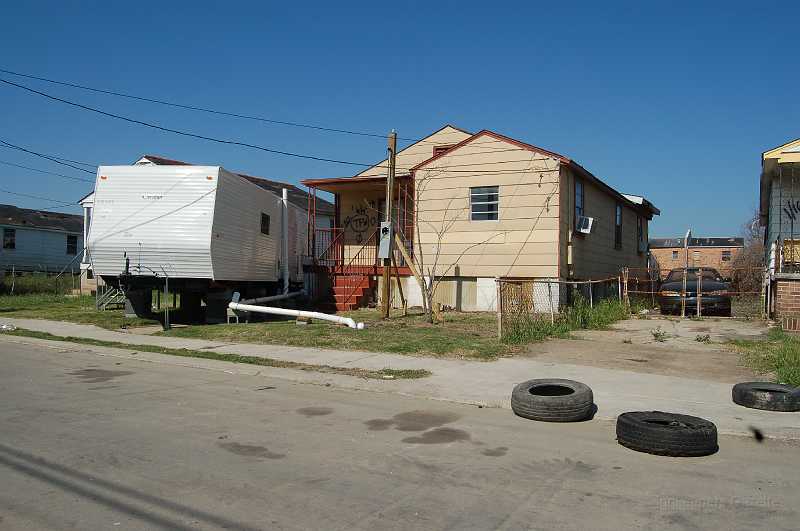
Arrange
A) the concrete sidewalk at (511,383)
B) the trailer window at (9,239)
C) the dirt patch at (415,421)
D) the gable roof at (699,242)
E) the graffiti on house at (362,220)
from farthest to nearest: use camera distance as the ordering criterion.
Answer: the gable roof at (699,242)
the trailer window at (9,239)
the graffiti on house at (362,220)
the concrete sidewalk at (511,383)
the dirt patch at (415,421)

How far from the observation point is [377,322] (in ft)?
55.9

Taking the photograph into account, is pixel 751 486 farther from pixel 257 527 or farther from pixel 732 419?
pixel 257 527

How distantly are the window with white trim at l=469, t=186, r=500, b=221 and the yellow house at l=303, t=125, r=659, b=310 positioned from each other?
31 mm

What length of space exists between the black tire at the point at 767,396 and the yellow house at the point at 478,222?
10.9m

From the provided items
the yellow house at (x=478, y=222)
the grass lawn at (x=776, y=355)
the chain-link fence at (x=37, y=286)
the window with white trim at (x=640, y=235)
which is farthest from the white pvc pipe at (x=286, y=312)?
the window with white trim at (x=640, y=235)

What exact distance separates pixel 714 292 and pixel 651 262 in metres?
20.5

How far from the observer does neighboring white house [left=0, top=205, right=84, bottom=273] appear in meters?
42.4

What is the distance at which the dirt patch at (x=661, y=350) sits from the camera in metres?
10.4

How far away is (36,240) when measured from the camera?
44.0 metres

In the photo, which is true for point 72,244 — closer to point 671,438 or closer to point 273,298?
point 273,298

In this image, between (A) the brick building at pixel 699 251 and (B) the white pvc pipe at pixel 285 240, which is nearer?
(B) the white pvc pipe at pixel 285 240

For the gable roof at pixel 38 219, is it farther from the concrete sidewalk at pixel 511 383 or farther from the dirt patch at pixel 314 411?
the dirt patch at pixel 314 411

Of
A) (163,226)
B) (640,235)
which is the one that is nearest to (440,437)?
(163,226)

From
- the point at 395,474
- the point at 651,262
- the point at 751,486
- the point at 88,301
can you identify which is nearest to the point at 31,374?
the point at 395,474
